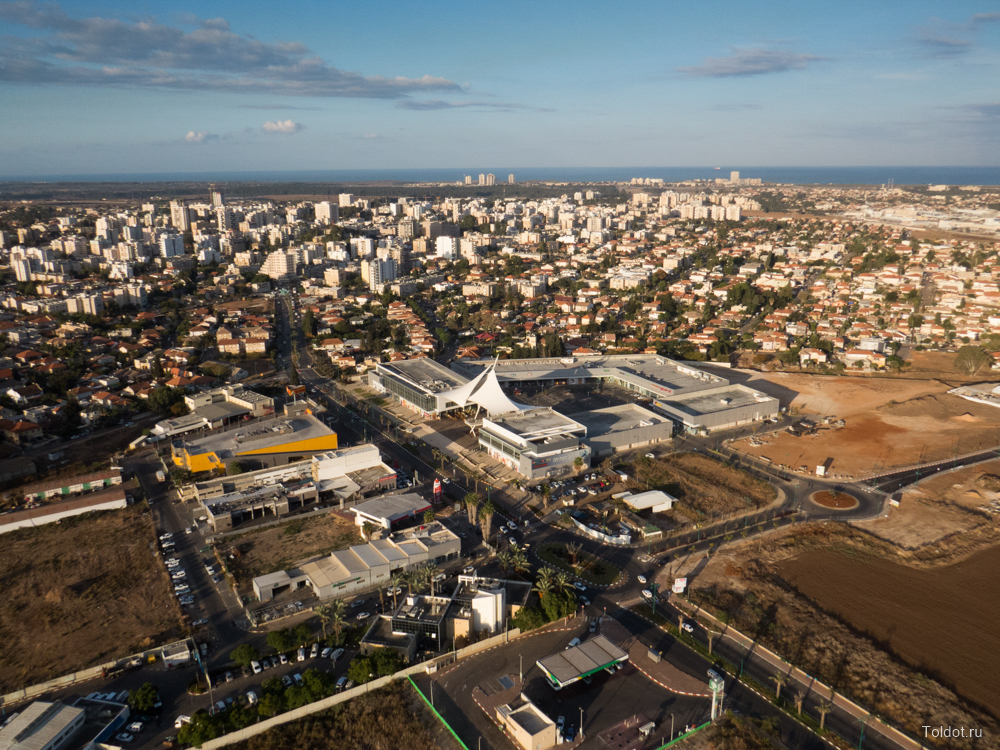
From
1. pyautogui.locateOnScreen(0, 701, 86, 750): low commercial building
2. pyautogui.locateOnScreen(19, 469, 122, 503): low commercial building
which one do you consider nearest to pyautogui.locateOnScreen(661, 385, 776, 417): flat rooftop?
pyautogui.locateOnScreen(19, 469, 122, 503): low commercial building

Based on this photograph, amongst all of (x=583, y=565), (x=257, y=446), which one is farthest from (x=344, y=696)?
(x=257, y=446)

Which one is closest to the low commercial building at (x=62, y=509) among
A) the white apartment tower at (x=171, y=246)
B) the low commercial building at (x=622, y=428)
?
the low commercial building at (x=622, y=428)

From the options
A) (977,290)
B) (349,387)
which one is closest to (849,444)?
(349,387)

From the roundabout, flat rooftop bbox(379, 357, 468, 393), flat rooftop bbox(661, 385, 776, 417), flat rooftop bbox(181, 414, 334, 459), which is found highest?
flat rooftop bbox(379, 357, 468, 393)

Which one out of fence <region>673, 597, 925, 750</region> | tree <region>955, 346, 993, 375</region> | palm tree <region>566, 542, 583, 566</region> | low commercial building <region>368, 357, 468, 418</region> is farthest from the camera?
tree <region>955, 346, 993, 375</region>

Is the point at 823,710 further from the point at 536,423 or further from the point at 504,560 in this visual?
the point at 536,423

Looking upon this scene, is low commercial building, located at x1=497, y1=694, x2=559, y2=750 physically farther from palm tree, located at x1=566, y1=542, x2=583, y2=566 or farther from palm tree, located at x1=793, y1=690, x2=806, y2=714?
palm tree, located at x1=566, y1=542, x2=583, y2=566
